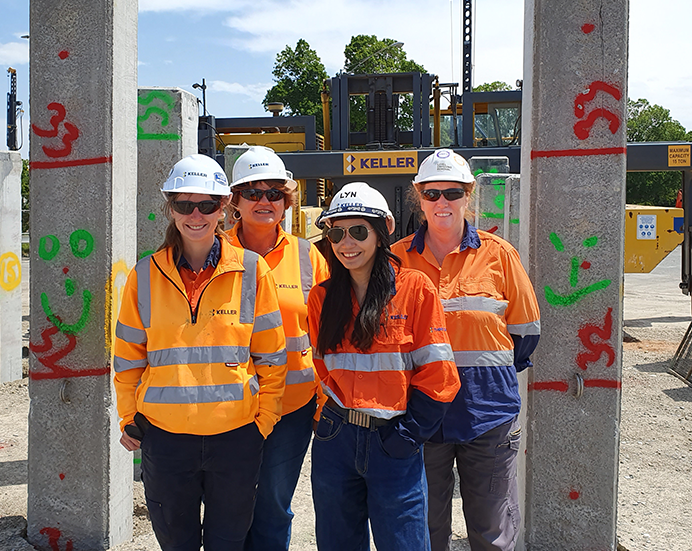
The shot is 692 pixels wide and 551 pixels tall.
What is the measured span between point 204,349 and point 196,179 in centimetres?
68

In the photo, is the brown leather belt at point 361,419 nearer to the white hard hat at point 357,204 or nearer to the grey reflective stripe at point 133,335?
the white hard hat at point 357,204

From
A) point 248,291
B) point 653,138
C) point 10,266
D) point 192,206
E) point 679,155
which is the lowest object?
point 10,266

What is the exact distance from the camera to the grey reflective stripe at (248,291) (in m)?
2.48

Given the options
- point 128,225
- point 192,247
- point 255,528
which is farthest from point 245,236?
point 255,528

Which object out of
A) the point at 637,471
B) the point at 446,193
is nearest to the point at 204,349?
the point at 446,193

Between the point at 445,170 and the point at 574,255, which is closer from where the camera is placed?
the point at 445,170

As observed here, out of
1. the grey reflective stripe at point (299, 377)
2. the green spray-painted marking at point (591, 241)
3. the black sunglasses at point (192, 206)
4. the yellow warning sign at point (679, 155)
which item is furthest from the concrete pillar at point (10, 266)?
the yellow warning sign at point (679, 155)

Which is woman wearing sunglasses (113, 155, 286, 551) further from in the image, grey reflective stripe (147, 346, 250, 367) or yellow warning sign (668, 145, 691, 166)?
yellow warning sign (668, 145, 691, 166)

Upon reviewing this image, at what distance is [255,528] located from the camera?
2760 mm

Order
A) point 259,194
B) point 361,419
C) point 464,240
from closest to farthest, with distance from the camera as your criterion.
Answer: point 361,419, point 464,240, point 259,194

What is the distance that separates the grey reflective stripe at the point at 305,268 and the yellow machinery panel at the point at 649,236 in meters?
10.1

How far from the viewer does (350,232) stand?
91.7 inches

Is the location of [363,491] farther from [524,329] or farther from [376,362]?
[524,329]

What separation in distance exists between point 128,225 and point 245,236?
1.05 metres
